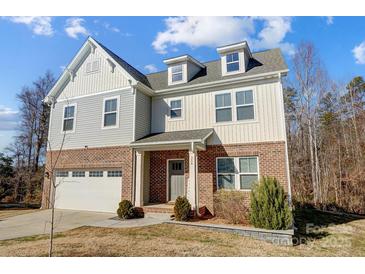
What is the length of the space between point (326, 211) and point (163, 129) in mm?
11480

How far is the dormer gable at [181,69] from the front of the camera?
42.8 ft

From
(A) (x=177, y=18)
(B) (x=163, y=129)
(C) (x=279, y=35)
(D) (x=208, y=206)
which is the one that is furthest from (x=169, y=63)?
(D) (x=208, y=206)

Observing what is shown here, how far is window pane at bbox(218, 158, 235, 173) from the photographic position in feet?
34.6

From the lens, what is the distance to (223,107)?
11.3m

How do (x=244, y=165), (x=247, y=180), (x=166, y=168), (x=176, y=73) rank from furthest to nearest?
(x=176, y=73) → (x=166, y=168) → (x=244, y=165) → (x=247, y=180)

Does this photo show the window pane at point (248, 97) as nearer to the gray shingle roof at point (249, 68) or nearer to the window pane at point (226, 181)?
the gray shingle roof at point (249, 68)

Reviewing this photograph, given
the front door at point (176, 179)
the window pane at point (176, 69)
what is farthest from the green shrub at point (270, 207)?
the window pane at point (176, 69)

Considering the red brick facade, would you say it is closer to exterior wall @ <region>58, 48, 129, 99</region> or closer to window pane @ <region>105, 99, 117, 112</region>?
window pane @ <region>105, 99, 117, 112</region>

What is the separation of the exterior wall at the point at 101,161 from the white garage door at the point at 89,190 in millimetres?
411

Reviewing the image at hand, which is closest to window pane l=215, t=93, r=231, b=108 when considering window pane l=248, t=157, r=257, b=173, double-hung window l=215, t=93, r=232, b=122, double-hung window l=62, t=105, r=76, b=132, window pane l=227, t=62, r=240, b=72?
double-hung window l=215, t=93, r=232, b=122

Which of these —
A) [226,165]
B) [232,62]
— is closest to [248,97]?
[232,62]

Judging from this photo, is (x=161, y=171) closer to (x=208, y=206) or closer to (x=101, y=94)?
(x=208, y=206)

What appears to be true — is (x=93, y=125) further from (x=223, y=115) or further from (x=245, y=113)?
(x=245, y=113)

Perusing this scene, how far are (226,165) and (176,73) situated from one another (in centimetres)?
625
